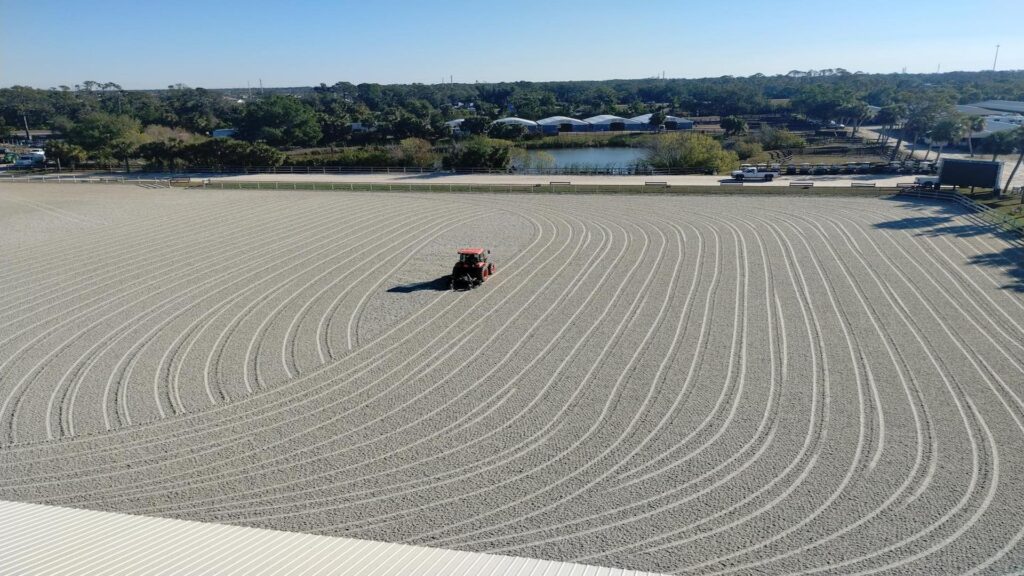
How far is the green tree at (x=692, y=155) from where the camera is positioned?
50.3m

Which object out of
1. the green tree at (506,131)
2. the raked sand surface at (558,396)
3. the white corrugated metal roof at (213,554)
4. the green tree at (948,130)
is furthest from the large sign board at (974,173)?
the green tree at (506,131)

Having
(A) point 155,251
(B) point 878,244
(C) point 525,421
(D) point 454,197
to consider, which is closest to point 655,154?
(D) point 454,197

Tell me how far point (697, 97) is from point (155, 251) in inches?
5251

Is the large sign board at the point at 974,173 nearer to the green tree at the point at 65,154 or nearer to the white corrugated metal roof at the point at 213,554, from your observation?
the white corrugated metal roof at the point at 213,554

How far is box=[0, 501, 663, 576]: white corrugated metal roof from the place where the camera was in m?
7.66

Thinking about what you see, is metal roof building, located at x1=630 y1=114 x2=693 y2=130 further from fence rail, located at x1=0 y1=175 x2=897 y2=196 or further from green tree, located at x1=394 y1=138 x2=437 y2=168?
fence rail, located at x1=0 y1=175 x2=897 y2=196

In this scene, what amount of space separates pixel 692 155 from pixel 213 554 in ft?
158

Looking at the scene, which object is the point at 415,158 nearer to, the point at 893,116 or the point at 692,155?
the point at 692,155

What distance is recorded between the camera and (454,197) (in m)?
40.9

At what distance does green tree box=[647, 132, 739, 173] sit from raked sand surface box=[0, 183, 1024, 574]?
2335 centimetres

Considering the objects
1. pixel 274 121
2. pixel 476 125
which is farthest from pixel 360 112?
pixel 476 125

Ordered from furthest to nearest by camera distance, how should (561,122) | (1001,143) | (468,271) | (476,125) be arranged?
(561,122), (476,125), (1001,143), (468,271)

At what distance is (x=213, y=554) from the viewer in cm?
805

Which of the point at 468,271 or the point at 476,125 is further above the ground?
the point at 476,125
